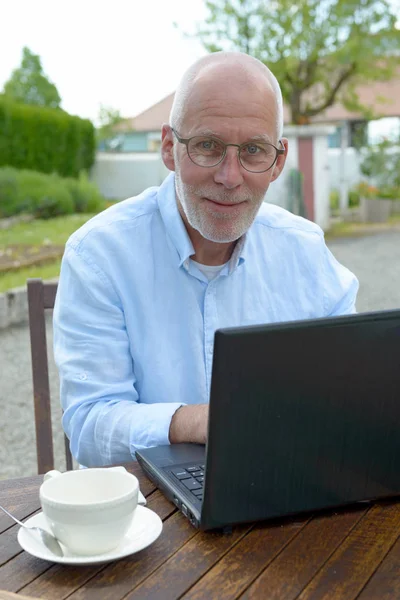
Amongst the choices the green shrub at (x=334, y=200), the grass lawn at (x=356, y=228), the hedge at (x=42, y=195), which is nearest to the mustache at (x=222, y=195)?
the grass lawn at (x=356, y=228)

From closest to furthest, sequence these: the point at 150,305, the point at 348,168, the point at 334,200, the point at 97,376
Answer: the point at 97,376 < the point at 150,305 < the point at 334,200 < the point at 348,168

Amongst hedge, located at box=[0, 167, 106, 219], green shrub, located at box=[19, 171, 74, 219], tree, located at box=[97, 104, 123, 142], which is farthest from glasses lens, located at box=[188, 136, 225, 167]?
tree, located at box=[97, 104, 123, 142]

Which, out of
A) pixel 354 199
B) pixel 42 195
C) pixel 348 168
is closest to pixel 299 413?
Answer: pixel 42 195

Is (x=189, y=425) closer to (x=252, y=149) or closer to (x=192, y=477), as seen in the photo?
(x=192, y=477)

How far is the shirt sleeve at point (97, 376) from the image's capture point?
1.65 meters

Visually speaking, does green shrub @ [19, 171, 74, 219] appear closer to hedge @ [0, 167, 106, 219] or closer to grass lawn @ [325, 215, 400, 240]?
hedge @ [0, 167, 106, 219]

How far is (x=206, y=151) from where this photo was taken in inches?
71.4

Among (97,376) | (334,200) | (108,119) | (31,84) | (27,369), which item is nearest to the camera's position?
(97,376)

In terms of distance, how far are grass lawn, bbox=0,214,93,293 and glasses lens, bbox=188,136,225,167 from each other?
6448 mm

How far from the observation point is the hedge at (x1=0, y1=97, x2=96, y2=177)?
17.2 metres

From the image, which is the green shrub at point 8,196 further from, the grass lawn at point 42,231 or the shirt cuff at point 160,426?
the shirt cuff at point 160,426

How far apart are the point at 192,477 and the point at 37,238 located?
11.1m

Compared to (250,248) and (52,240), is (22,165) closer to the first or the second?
(52,240)

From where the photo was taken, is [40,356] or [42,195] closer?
[40,356]
